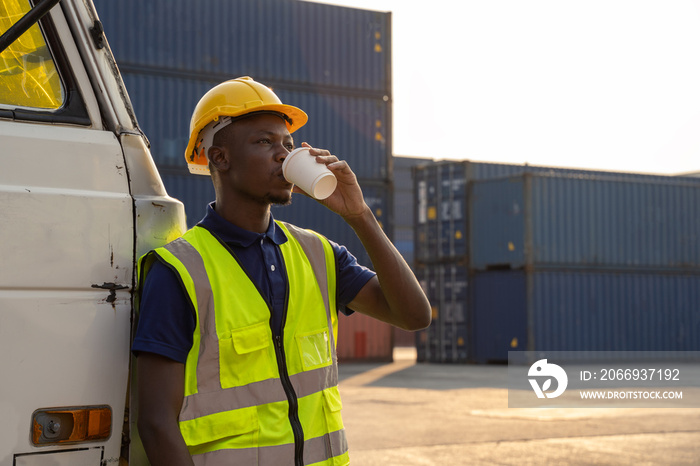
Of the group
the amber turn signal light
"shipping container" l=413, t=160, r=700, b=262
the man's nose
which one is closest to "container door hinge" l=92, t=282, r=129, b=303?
the amber turn signal light

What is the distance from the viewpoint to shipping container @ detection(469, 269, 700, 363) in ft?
65.5

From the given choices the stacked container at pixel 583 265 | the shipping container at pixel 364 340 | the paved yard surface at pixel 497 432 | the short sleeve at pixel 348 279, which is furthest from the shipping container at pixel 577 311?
the short sleeve at pixel 348 279

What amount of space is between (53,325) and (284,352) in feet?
1.78

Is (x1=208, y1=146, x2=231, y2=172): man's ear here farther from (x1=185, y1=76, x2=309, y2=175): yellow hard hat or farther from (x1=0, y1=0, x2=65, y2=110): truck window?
(x1=0, y1=0, x2=65, y2=110): truck window

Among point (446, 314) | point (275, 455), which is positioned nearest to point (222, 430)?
point (275, 455)

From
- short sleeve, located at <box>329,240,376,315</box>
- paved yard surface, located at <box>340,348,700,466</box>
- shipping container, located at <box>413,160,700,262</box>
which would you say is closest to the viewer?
short sleeve, located at <box>329,240,376,315</box>

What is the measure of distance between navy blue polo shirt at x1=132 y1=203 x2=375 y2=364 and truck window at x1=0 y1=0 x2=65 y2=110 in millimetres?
472

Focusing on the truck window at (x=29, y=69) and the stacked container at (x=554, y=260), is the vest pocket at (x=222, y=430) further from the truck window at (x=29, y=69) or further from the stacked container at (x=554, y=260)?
the stacked container at (x=554, y=260)

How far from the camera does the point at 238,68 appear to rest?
18016 millimetres

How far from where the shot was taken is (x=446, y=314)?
70.8 feet

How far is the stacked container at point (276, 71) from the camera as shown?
1702 centimetres

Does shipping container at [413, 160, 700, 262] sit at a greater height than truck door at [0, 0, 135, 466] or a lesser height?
greater

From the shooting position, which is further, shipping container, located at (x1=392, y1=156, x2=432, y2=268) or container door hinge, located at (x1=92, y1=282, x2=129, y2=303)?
shipping container, located at (x1=392, y1=156, x2=432, y2=268)

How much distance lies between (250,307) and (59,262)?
1.48 ft
